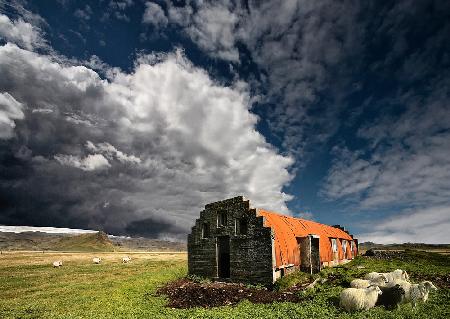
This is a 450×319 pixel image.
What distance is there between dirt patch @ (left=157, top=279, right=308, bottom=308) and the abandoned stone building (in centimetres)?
219

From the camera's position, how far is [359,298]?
18125 millimetres

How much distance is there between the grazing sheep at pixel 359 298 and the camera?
1805 cm

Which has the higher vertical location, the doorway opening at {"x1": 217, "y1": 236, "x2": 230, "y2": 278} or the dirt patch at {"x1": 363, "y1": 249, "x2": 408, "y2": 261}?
the doorway opening at {"x1": 217, "y1": 236, "x2": 230, "y2": 278}

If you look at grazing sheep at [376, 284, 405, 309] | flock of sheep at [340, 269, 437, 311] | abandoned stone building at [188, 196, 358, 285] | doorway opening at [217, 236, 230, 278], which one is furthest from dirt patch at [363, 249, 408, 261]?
grazing sheep at [376, 284, 405, 309]

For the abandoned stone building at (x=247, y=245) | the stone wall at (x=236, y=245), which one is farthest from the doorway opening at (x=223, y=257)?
the stone wall at (x=236, y=245)

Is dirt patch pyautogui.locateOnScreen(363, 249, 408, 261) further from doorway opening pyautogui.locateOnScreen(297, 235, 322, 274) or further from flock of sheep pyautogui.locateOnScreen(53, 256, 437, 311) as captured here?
flock of sheep pyautogui.locateOnScreen(53, 256, 437, 311)

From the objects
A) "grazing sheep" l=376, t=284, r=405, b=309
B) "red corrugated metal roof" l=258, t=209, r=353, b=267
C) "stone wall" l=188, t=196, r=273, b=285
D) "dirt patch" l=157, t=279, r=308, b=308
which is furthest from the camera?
"red corrugated metal roof" l=258, t=209, r=353, b=267

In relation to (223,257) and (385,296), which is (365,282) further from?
(223,257)

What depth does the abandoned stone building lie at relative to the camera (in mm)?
28188

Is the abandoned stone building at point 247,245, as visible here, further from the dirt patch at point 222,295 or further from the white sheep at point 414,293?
the white sheep at point 414,293

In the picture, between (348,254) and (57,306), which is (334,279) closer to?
(57,306)

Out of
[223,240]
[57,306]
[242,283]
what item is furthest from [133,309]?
[223,240]

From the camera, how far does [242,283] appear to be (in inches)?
1138

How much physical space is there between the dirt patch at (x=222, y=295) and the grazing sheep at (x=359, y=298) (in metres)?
4.02
